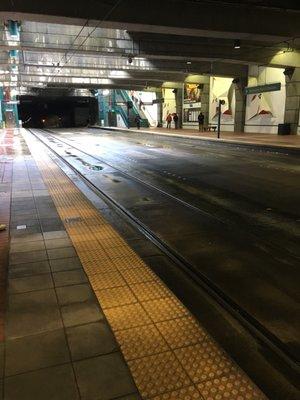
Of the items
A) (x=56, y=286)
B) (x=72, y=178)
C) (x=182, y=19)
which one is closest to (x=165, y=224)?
(x=56, y=286)

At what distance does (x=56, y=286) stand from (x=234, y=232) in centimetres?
308

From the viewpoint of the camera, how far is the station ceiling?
46.3ft

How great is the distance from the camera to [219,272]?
14.7 ft

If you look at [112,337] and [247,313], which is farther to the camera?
[247,313]

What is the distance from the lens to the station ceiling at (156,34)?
1411cm

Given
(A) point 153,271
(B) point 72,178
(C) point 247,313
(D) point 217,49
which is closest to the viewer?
(C) point 247,313

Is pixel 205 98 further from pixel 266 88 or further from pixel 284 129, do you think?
pixel 284 129

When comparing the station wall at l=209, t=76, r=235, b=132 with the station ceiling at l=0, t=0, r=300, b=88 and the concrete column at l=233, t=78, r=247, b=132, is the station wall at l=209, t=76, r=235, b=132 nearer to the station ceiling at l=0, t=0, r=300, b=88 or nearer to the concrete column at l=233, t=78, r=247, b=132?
the concrete column at l=233, t=78, r=247, b=132

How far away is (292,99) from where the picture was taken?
26.0 metres

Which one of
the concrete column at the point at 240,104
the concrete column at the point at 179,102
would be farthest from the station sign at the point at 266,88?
the concrete column at the point at 179,102

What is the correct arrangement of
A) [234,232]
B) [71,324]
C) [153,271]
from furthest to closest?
1. [234,232]
2. [153,271]
3. [71,324]

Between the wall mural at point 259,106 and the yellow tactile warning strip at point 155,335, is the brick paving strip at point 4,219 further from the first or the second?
the wall mural at point 259,106

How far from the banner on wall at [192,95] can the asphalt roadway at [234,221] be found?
88.1 feet

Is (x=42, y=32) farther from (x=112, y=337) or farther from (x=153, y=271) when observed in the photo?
(x=112, y=337)
